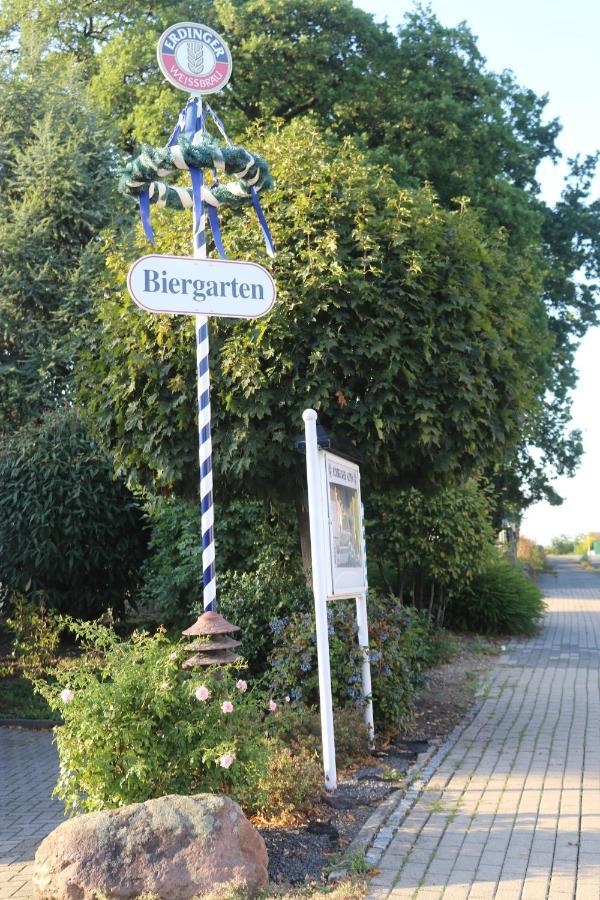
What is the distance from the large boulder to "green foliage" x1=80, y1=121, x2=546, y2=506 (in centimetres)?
416

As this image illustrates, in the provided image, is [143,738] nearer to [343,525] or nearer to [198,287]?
[198,287]

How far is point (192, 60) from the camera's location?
285 inches

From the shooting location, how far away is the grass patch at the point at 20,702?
11.1 m

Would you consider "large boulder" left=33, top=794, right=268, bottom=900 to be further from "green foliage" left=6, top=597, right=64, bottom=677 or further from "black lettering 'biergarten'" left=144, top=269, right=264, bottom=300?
"green foliage" left=6, top=597, right=64, bottom=677

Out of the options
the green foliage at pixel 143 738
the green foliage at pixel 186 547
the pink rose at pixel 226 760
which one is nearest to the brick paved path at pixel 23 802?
the green foliage at pixel 143 738

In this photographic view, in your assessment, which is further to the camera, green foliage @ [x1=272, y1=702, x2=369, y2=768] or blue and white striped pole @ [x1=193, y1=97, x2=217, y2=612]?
green foliage @ [x1=272, y1=702, x2=369, y2=768]

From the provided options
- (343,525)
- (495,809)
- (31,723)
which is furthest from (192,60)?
(31,723)

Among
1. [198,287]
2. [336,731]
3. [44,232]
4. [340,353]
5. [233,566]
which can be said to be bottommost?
[336,731]

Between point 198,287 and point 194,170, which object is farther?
point 194,170

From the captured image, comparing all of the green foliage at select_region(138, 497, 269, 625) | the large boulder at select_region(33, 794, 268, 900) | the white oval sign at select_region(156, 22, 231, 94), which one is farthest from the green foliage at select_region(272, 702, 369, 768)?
the green foliage at select_region(138, 497, 269, 625)

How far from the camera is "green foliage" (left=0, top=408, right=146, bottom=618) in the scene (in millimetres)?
13992

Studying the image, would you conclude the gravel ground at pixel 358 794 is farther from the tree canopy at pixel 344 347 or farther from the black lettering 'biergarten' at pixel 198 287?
the black lettering 'biergarten' at pixel 198 287

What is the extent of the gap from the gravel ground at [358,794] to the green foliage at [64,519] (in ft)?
17.7

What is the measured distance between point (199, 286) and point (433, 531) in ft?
29.9
